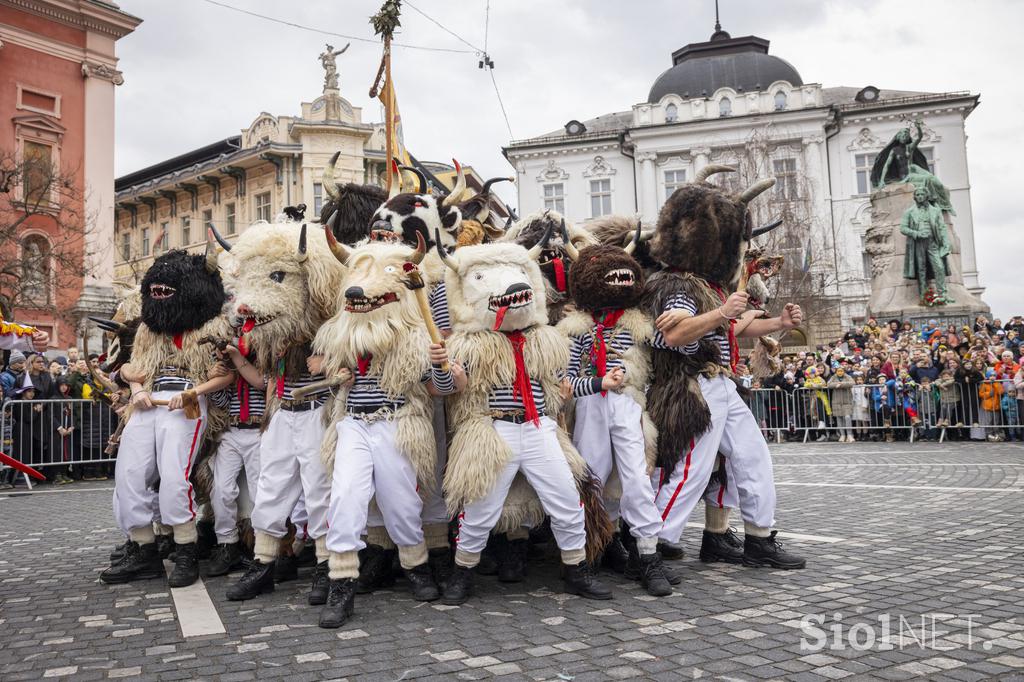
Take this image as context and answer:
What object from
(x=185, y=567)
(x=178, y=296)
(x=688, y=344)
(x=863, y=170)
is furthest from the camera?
(x=863, y=170)

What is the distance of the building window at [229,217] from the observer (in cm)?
4166

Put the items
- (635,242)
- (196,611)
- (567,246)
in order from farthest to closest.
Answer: (635,242) < (567,246) < (196,611)

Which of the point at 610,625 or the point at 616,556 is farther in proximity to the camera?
the point at 616,556

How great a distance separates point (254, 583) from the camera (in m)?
4.48

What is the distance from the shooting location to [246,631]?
12.6ft

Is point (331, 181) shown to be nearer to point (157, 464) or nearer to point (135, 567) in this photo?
point (157, 464)

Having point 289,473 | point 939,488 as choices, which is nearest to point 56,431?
point 289,473

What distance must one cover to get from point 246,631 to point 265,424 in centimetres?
148

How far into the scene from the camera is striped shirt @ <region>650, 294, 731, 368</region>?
4.74m

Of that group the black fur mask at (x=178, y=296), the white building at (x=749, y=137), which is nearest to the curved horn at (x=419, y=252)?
the black fur mask at (x=178, y=296)

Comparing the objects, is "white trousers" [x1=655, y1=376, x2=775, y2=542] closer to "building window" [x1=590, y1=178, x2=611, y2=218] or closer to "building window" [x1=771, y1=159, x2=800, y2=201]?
"building window" [x1=771, y1=159, x2=800, y2=201]

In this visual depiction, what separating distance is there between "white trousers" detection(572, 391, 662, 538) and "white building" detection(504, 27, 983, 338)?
34.3 m

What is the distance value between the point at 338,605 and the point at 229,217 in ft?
135

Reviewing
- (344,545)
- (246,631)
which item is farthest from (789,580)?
(246,631)
